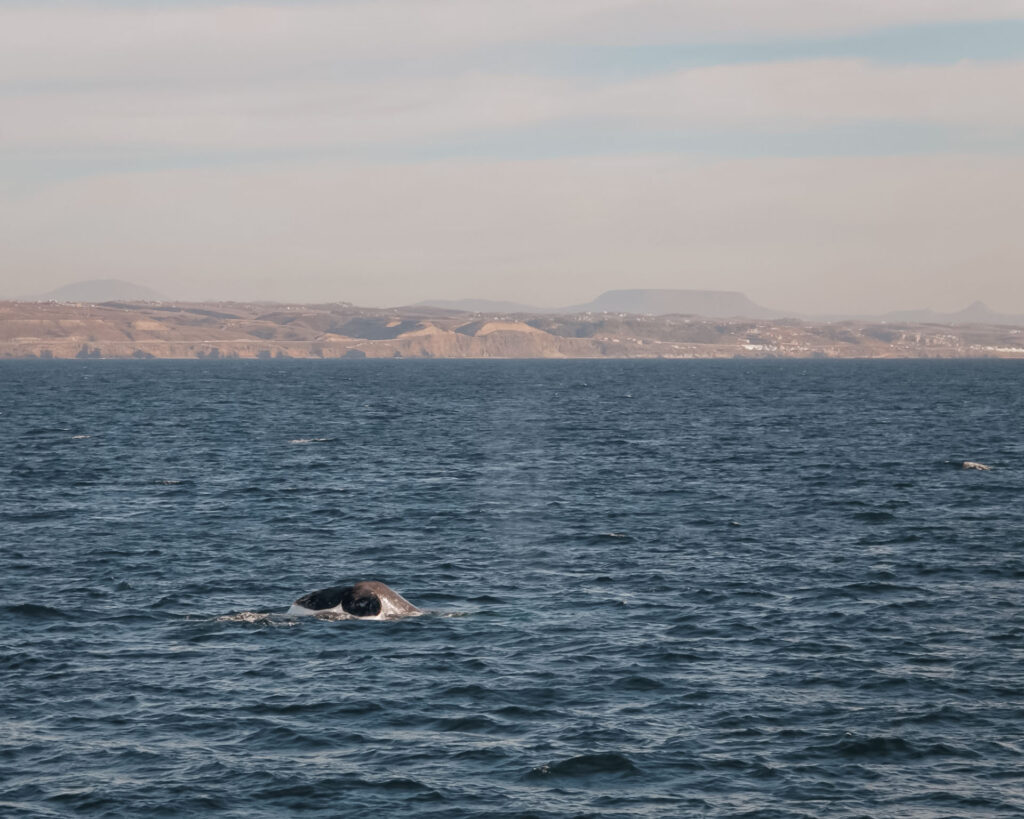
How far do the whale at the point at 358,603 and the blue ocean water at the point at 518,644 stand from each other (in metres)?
0.76

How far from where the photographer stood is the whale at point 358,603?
35.3 metres

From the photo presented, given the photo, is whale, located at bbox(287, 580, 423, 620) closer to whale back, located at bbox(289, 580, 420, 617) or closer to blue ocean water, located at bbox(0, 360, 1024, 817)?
whale back, located at bbox(289, 580, 420, 617)

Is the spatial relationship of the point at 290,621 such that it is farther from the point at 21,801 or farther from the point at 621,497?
the point at 621,497

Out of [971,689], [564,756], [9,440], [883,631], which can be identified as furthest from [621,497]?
[9,440]

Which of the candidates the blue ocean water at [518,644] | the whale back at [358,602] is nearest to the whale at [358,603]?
the whale back at [358,602]

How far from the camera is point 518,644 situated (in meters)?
32.2

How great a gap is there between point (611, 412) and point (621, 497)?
76.0 metres

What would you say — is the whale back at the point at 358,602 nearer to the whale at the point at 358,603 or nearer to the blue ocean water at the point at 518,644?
the whale at the point at 358,603

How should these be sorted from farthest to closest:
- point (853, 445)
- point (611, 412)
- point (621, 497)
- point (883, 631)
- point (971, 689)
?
point (611, 412) → point (853, 445) → point (621, 497) → point (883, 631) → point (971, 689)

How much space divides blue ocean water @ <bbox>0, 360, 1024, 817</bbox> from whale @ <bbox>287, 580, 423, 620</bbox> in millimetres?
764

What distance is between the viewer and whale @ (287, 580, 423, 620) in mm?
35312

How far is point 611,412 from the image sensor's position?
139m

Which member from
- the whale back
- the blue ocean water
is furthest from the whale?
the blue ocean water

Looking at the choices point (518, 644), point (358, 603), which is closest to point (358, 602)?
point (358, 603)
